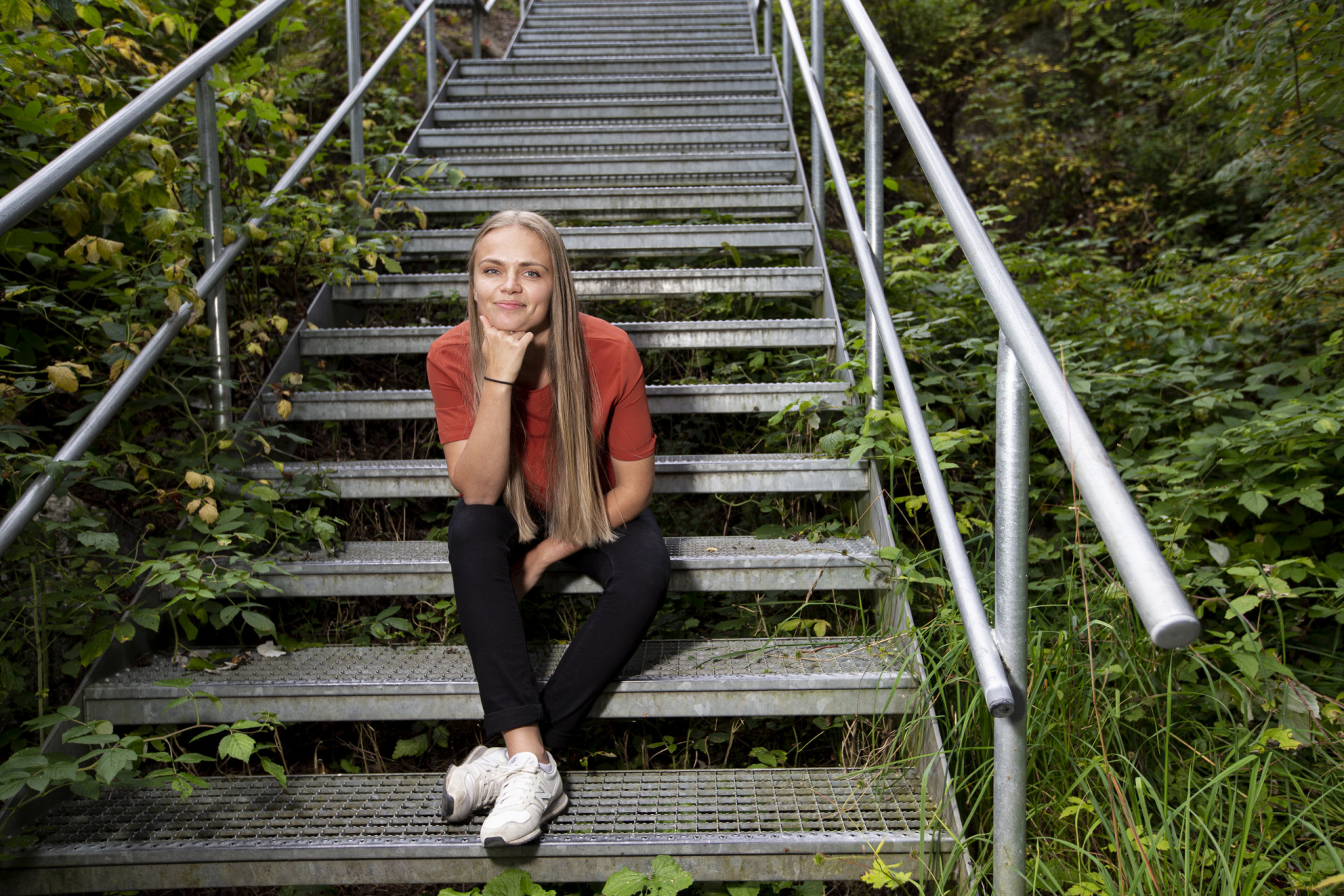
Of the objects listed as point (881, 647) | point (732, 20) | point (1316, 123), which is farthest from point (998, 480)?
point (732, 20)

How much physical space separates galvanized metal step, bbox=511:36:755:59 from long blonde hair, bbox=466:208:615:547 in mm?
3666

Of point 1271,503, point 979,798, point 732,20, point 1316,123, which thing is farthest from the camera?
point 732,20

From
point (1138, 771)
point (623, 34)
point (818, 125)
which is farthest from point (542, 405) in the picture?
point (623, 34)

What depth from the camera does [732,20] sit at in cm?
543

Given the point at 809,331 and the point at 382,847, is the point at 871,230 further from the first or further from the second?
the point at 382,847

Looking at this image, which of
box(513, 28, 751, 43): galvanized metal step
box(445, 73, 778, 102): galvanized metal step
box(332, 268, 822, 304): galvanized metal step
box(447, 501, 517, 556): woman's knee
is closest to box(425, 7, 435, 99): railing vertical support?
box(445, 73, 778, 102): galvanized metal step

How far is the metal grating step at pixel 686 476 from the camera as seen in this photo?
6.54 ft

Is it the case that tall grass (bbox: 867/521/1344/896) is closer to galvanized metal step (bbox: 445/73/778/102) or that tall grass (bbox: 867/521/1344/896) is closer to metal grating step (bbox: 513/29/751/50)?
galvanized metal step (bbox: 445/73/778/102)

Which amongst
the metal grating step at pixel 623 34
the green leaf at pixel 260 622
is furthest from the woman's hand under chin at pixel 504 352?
the metal grating step at pixel 623 34

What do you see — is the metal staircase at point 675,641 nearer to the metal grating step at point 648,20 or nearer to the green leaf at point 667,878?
the green leaf at point 667,878

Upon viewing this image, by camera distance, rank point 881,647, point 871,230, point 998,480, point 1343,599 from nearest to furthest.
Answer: point 998,480
point 881,647
point 1343,599
point 871,230

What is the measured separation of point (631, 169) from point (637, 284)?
911 mm

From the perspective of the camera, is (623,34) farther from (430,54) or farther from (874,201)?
(874,201)

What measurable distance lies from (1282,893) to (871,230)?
1.44 metres
